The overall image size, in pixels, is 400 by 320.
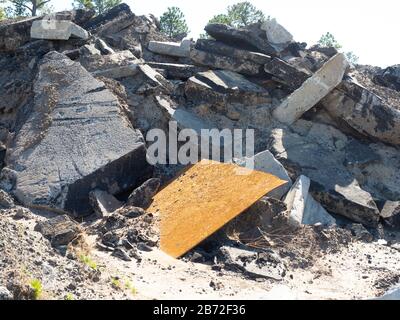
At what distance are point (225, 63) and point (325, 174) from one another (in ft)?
7.53

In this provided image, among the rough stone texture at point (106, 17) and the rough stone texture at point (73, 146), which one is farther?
the rough stone texture at point (106, 17)

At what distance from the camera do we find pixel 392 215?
5984mm

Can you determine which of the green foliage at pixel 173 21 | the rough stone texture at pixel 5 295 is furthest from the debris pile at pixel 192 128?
the green foliage at pixel 173 21

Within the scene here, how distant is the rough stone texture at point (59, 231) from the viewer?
434cm

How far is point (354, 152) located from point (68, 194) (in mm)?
3488

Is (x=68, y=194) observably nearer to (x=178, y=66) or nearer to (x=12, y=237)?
(x=12, y=237)

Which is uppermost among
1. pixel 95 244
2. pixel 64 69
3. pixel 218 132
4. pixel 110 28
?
pixel 110 28

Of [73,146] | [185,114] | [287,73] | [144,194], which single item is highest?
[287,73]

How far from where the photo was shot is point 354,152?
680cm

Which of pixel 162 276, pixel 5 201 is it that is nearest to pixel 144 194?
pixel 5 201

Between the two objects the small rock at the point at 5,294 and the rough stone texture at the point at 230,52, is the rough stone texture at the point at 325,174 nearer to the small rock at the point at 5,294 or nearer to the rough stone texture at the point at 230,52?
the rough stone texture at the point at 230,52

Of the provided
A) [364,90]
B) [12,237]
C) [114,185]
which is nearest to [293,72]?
[364,90]

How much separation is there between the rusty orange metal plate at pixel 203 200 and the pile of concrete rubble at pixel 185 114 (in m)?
0.22

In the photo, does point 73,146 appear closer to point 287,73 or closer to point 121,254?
point 121,254
